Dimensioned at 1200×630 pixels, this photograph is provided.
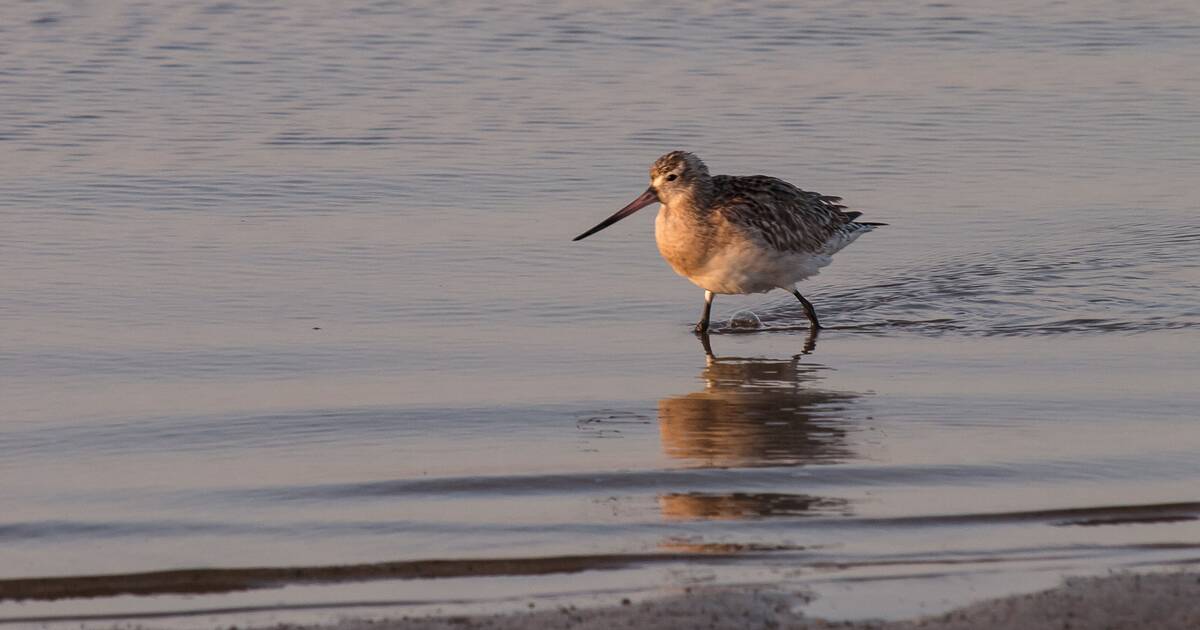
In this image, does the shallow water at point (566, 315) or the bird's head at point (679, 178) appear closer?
the shallow water at point (566, 315)

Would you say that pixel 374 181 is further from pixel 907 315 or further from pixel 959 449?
pixel 959 449

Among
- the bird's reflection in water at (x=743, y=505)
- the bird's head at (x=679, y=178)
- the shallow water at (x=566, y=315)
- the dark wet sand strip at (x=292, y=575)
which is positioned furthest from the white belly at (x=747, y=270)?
the dark wet sand strip at (x=292, y=575)

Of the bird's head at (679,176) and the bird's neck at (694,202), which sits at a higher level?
the bird's head at (679,176)

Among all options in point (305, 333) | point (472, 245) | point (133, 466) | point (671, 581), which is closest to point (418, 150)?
point (472, 245)

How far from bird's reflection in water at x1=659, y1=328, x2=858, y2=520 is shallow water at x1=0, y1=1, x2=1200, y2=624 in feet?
0.10

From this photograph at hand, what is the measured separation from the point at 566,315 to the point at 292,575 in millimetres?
4162

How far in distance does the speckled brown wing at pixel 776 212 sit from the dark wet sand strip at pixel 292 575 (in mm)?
4341

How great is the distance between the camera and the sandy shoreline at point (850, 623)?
5.06 meters

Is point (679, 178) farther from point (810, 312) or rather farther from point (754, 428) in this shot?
point (754, 428)

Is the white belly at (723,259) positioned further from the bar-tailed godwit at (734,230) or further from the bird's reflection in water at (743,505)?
the bird's reflection in water at (743,505)

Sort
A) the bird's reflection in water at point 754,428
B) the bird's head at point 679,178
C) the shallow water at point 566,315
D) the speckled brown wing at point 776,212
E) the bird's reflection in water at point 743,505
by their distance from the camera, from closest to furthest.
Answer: the shallow water at point 566,315 < the bird's reflection in water at point 743,505 < the bird's reflection in water at point 754,428 < the speckled brown wing at point 776,212 < the bird's head at point 679,178

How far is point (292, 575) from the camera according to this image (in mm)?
5766

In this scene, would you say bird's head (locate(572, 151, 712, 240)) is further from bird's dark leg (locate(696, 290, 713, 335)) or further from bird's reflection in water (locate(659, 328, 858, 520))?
bird's reflection in water (locate(659, 328, 858, 520))

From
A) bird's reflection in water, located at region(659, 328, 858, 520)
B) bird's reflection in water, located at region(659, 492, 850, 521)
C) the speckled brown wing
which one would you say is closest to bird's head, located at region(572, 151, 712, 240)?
the speckled brown wing
